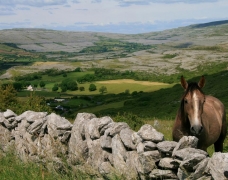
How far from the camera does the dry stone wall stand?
24.2ft

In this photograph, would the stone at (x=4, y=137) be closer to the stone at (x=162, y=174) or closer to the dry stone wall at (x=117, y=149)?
the dry stone wall at (x=117, y=149)

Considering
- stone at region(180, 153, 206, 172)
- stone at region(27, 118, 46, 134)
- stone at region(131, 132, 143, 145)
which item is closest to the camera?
stone at region(180, 153, 206, 172)

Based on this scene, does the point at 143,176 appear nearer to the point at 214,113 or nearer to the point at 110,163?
the point at 110,163

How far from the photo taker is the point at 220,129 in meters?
13.0

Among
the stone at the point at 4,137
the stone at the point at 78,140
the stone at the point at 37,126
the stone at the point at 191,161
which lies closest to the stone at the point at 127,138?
the stone at the point at 78,140

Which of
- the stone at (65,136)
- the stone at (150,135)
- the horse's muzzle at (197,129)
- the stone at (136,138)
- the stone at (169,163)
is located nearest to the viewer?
the stone at (169,163)

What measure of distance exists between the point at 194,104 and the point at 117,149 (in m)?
2.66

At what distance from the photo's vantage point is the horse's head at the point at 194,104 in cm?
980

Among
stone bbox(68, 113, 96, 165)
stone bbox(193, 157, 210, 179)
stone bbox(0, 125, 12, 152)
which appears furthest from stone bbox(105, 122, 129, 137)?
stone bbox(0, 125, 12, 152)

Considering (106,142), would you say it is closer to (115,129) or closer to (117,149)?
(115,129)

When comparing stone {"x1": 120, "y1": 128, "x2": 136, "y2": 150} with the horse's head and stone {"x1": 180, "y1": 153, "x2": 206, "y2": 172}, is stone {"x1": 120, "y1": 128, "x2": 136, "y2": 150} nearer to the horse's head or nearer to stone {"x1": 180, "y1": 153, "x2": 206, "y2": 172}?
the horse's head

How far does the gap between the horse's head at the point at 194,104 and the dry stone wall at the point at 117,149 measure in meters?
1.40

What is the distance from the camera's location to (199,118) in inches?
392

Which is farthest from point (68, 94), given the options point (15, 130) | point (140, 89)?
point (15, 130)
